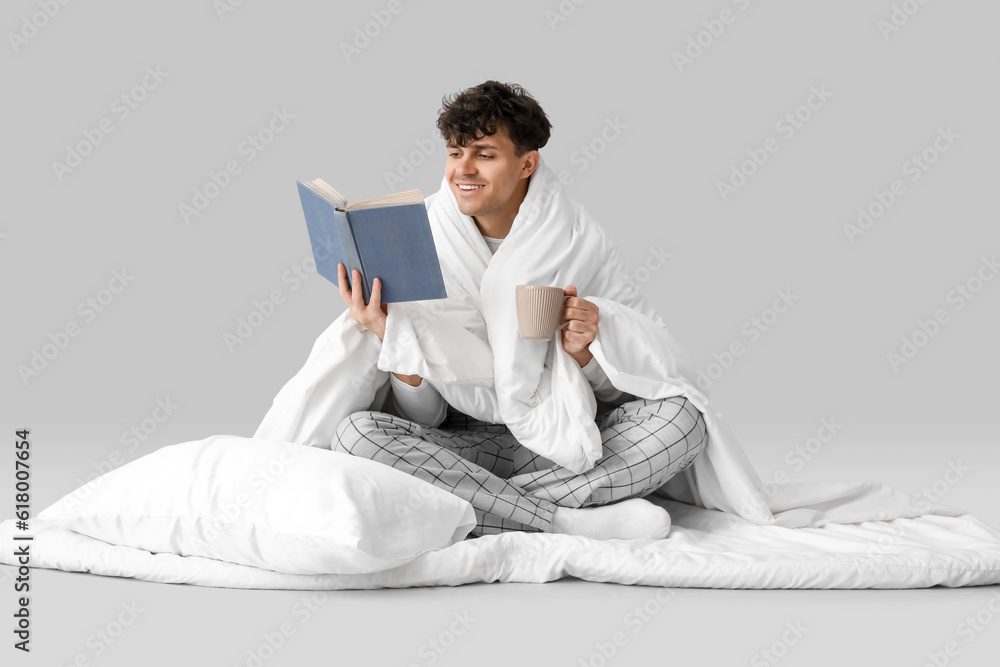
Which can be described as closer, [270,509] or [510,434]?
[270,509]

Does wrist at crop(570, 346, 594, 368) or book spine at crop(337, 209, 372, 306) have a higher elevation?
wrist at crop(570, 346, 594, 368)

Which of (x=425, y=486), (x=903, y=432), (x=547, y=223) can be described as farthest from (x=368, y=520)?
(x=903, y=432)

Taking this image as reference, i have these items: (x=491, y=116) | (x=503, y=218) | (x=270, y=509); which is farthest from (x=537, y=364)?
(x=270, y=509)

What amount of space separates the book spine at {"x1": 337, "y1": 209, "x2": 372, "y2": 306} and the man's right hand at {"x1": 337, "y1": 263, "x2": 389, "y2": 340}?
0.04 feet

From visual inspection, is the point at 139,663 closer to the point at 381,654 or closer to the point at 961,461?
the point at 381,654

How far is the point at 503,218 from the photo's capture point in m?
3.91

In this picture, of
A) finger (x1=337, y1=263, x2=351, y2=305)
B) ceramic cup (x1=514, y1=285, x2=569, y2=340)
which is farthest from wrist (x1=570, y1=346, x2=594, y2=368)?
finger (x1=337, y1=263, x2=351, y2=305)

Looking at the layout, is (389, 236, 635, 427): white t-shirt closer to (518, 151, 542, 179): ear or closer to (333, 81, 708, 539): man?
(333, 81, 708, 539): man

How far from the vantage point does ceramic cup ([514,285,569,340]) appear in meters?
3.54

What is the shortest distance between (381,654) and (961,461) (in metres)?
3.33

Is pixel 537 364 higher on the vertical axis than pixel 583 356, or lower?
lower

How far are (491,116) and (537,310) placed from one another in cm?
65

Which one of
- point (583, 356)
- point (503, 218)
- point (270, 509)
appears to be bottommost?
point (270, 509)

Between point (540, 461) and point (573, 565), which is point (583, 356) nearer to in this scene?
point (540, 461)
